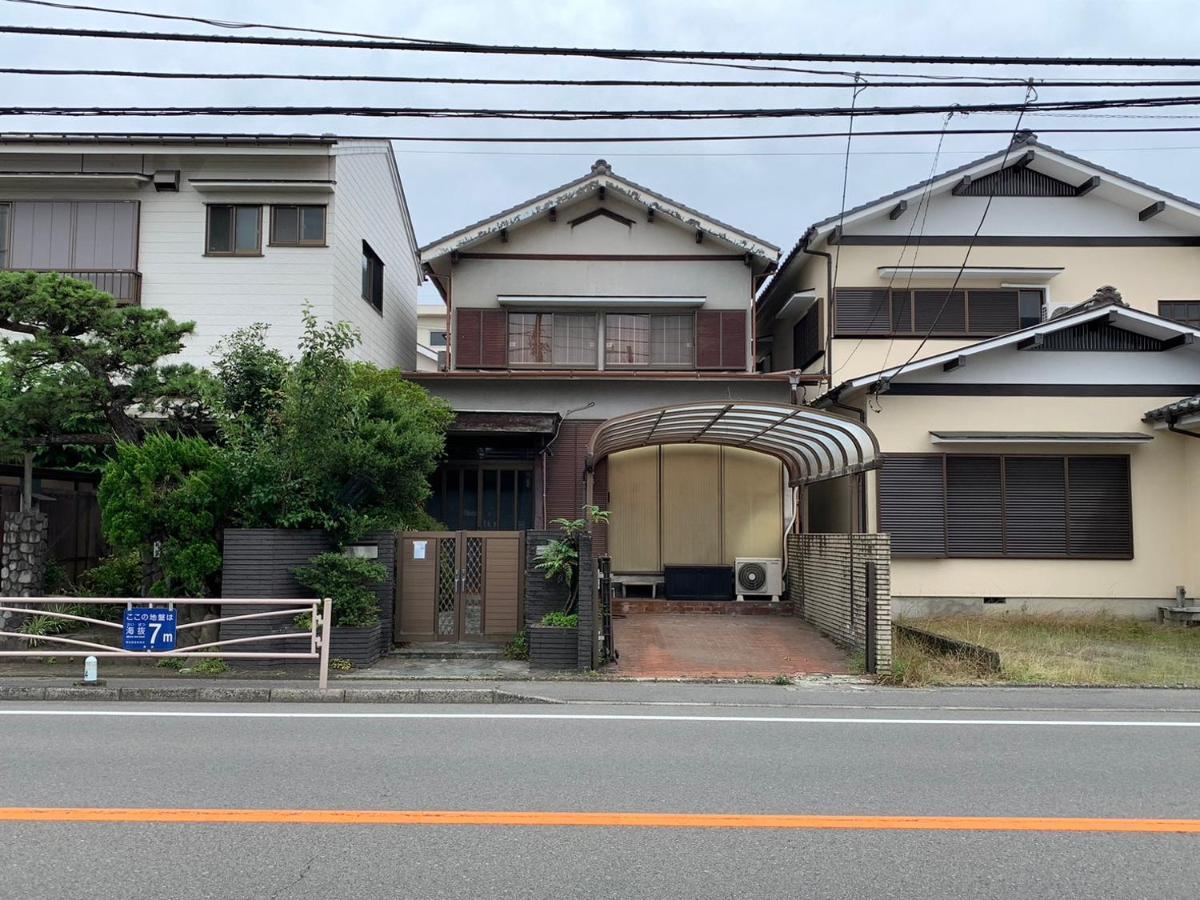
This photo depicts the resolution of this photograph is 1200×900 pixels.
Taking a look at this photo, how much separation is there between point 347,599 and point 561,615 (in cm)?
264

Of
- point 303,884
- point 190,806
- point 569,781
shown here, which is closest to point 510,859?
point 303,884

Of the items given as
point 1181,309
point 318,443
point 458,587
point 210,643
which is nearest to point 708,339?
point 458,587

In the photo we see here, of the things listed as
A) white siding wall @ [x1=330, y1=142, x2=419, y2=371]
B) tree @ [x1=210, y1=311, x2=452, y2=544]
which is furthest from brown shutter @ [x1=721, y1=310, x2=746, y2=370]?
tree @ [x1=210, y1=311, x2=452, y2=544]

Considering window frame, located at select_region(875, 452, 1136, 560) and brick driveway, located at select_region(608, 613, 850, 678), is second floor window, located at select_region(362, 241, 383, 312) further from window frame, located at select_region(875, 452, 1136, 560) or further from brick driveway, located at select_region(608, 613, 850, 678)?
window frame, located at select_region(875, 452, 1136, 560)

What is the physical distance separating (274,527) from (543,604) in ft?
11.8

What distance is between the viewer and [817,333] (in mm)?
18984

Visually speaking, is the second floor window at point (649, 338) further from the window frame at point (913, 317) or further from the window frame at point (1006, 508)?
the window frame at point (1006, 508)

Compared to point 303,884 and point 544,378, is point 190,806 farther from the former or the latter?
point 544,378

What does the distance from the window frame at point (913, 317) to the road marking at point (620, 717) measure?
10.4m

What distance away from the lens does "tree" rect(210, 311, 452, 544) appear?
11688 millimetres

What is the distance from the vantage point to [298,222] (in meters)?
17.4

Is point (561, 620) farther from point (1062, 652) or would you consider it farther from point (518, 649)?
point (1062, 652)

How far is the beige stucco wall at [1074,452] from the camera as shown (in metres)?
16.0

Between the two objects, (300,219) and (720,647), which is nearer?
(720,647)
